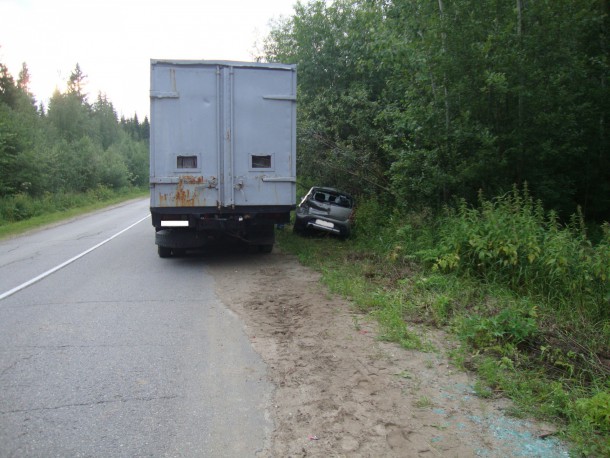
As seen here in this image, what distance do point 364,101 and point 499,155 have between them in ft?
23.7

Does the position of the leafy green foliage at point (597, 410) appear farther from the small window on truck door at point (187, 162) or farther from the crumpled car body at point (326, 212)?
the crumpled car body at point (326, 212)

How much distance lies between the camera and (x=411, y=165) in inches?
413

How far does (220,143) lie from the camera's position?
9.53m

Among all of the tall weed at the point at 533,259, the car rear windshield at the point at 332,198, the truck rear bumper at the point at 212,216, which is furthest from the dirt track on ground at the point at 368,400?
the car rear windshield at the point at 332,198

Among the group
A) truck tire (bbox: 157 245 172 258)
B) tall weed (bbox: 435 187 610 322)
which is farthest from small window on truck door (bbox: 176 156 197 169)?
tall weed (bbox: 435 187 610 322)

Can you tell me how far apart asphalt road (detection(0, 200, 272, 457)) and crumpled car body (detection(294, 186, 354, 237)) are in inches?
177

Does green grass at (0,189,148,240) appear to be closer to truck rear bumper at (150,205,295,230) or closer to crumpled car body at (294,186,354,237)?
truck rear bumper at (150,205,295,230)

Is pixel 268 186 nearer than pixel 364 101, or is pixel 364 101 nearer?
pixel 268 186

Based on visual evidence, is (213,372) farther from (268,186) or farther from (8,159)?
(8,159)

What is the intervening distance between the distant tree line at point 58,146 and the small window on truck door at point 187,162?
19250mm

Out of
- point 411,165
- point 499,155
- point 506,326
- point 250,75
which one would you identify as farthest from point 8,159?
point 506,326

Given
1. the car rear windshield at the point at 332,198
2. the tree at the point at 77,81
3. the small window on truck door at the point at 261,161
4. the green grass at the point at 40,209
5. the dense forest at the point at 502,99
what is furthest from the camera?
the tree at the point at 77,81

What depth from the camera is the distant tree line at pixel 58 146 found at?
2694 cm

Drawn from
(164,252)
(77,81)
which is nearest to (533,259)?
(164,252)
